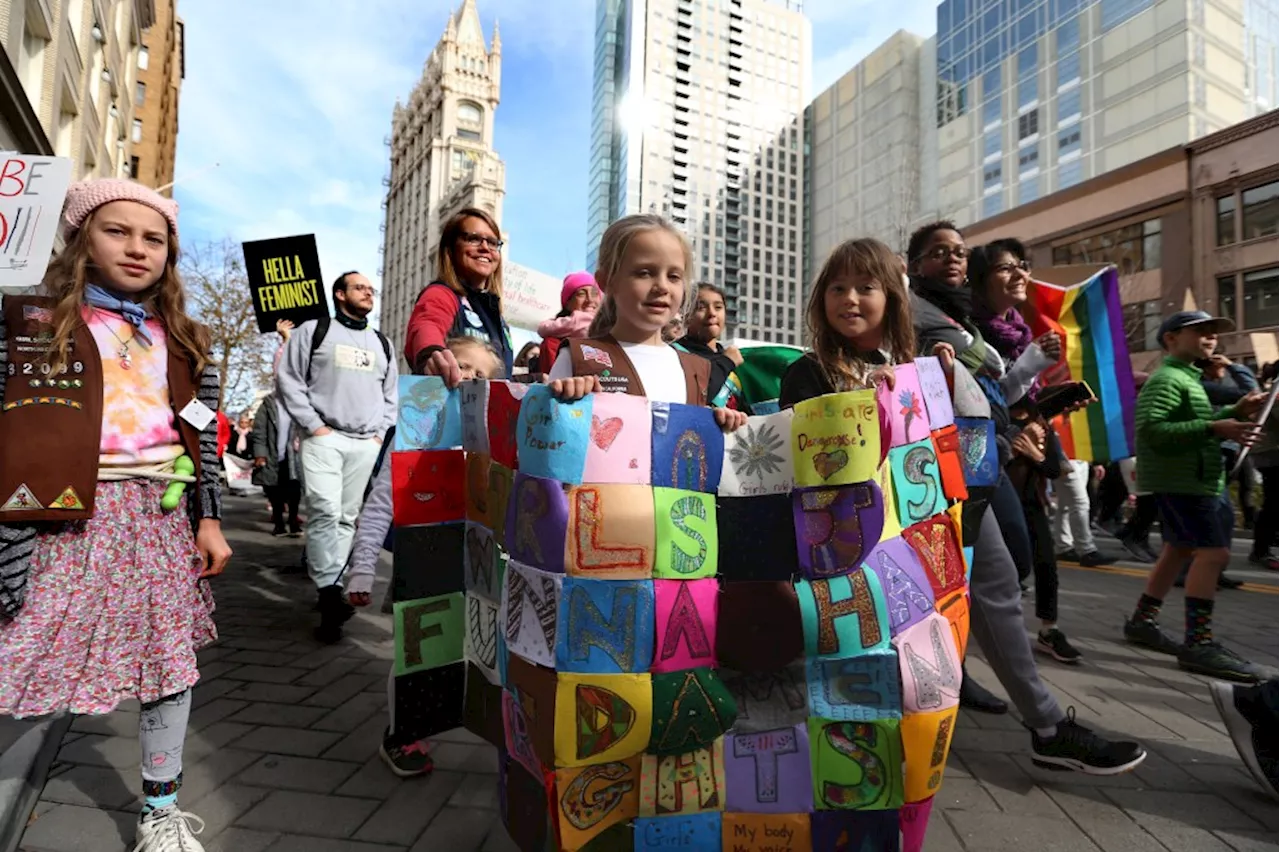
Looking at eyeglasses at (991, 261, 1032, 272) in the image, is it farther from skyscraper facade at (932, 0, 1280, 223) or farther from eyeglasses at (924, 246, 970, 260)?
skyscraper facade at (932, 0, 1280, 223)

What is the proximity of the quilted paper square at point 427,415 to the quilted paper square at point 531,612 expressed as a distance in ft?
2.09

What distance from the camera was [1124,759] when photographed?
2.39 m

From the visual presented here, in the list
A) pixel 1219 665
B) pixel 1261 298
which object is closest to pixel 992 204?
pixel 1261 298

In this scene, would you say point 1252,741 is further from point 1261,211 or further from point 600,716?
point 1261,211

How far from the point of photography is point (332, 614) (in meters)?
4.00

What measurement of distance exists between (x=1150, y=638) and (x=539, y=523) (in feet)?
13.9

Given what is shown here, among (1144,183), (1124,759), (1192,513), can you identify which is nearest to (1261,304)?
(1144,183)

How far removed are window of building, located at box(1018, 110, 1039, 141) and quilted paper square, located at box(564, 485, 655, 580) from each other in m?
57.1

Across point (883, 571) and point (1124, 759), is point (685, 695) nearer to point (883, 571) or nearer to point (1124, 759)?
point (883, 571)

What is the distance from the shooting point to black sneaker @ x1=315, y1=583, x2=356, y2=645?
3.96 meters

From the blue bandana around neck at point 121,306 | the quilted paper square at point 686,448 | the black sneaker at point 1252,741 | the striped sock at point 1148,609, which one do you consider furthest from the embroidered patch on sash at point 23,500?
the striped sock at point 1148,609

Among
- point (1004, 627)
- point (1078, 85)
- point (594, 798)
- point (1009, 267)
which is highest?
point (1078, 85)

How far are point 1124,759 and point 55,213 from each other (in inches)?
158

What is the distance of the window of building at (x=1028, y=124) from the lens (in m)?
47.8
